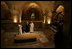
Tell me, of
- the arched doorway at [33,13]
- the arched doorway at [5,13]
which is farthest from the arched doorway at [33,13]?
the arched doorway at [5,13]

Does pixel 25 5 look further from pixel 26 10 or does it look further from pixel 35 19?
pixel 35 19

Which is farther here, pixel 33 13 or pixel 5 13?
pixel 33 13

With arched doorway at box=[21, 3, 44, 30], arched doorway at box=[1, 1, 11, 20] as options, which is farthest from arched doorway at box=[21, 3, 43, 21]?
arched doorway at box=[1, 1, 11, 20]

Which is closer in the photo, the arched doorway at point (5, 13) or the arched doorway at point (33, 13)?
the arched doorway at point (5, 13)

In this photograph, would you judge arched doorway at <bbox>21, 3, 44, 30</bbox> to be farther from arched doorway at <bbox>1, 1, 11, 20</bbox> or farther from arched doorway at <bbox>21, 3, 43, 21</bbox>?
arched doorway at <bbox>1, 1, 11, 20</bbox>

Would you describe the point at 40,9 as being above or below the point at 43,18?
above

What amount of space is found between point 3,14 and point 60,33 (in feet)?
47.8

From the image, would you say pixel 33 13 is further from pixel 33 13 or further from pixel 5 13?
pixel 5 13

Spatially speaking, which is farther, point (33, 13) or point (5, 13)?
point (33, 13)

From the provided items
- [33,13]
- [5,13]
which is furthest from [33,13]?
[5,13]

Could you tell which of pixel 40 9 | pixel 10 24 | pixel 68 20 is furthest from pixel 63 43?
pixel 40 9

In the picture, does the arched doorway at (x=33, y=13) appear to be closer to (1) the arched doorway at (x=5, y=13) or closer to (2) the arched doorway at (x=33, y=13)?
(2) the arched doorway at (x=33, y=13)

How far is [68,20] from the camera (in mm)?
8461

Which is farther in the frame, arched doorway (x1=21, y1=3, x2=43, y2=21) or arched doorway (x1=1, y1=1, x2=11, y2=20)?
arched doorway (x1=21, y1=3, x2=43, y2=21)
